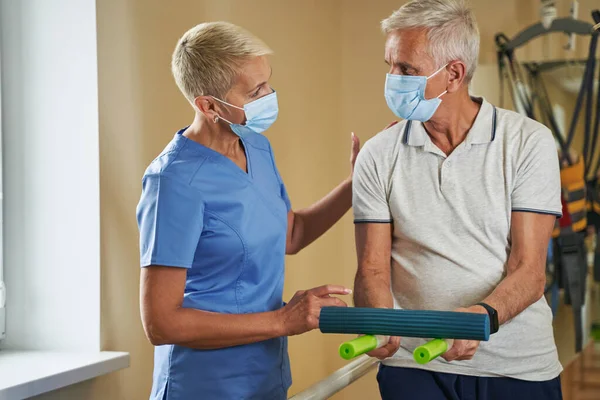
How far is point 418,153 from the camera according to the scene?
1.71 metres

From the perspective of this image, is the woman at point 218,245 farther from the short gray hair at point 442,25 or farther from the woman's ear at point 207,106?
the short gray hair at point 442,25

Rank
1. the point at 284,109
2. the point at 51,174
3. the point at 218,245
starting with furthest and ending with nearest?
the point at 284,109 → the point at 51,174 → the point at 218,245

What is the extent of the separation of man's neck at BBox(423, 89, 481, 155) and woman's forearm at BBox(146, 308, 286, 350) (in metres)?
0.52

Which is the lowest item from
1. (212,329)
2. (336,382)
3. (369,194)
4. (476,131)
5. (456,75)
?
(336,382)

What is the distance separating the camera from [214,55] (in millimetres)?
1634

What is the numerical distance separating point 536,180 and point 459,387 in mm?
451

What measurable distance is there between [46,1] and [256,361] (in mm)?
1190

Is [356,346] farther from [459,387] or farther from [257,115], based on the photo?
Answer: [257,115]

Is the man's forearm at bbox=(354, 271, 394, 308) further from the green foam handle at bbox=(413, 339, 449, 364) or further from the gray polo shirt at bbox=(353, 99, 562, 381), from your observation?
the green foam handle at bbox=(413, 339, 449, 364)

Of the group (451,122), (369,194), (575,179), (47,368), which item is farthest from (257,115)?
(575,179)

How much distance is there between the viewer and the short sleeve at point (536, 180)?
1.60m

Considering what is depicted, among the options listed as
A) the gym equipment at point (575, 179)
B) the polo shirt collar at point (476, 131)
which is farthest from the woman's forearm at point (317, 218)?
the gym equipment at point (575, 179)

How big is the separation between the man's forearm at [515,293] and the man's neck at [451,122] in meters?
0.31

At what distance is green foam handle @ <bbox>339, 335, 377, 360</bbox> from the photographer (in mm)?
1324
